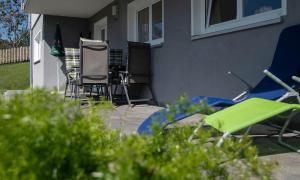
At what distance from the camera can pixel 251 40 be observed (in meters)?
4.38

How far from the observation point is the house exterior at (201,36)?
425cm

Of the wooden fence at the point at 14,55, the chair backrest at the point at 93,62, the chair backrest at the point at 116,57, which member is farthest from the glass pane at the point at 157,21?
the wooden fence at the point at 14,55

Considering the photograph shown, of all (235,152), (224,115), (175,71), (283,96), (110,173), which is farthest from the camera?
(175,71)

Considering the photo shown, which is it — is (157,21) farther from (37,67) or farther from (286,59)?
(37,67)

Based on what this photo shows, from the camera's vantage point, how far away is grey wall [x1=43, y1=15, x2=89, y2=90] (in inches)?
450

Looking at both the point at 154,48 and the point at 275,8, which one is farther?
the point at 154,48

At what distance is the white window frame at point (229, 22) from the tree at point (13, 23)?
26.9 metres

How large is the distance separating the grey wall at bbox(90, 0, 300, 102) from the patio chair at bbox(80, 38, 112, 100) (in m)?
0.91

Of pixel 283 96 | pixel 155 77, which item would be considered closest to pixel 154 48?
pixel 155 77

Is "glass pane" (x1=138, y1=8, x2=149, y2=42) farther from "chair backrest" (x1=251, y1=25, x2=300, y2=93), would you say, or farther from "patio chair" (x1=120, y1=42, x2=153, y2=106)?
"chair backrest" (x1=251, y1=25, x2=300, y2=93)

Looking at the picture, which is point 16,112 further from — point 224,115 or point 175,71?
point 175,71

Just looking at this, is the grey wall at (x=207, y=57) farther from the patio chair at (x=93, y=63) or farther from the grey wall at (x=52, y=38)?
the grey wall at (x=52, y=38)

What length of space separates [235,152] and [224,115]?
5.07 feet

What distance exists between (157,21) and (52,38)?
17.3 ft
